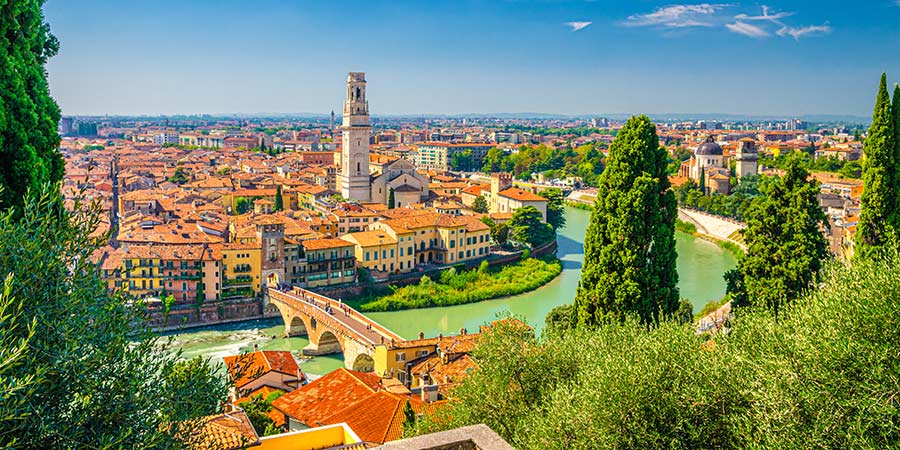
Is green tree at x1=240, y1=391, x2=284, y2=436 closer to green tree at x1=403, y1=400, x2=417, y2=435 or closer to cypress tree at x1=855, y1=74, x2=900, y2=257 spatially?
green tree at x1=403, y1=400, x2=417, y2=435

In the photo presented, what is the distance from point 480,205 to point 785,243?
78.4ft

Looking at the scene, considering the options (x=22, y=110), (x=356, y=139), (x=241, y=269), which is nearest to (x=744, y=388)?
(x=22, y=110)

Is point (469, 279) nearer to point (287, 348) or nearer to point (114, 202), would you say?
point (287, 348)

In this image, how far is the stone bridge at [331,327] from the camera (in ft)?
45.9

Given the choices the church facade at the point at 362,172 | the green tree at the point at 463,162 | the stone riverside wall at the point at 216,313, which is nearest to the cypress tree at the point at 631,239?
the stone riverside wall at the point at 216,313

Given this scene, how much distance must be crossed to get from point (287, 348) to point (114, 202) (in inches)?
924

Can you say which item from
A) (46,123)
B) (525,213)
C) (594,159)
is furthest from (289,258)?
(594,159)

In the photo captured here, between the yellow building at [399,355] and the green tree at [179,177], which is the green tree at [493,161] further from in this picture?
the yellow building at [399,355]

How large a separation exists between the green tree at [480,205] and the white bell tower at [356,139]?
4.48 m

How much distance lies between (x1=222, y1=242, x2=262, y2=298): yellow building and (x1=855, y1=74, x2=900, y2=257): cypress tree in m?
14.1

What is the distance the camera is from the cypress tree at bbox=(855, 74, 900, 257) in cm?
835

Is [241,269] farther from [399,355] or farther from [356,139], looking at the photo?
[356,139]

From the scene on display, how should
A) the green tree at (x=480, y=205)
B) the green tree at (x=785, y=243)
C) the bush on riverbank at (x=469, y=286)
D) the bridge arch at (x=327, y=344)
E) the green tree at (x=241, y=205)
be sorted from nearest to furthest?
the green tree at (x=785, y=243)
the bridge arch at (x=327, y=344)
the bush on riverbank at (x=469, y=286)
the green tree at (x=241, y=205)
the green tree at (x=480, y=205)

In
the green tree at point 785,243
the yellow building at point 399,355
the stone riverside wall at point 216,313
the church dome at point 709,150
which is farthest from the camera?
the church dome at point 709,150
